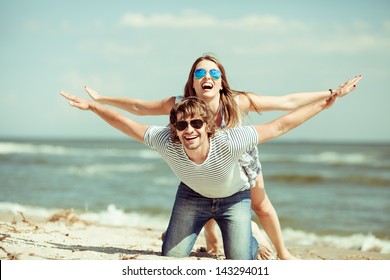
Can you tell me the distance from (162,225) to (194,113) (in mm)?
3910

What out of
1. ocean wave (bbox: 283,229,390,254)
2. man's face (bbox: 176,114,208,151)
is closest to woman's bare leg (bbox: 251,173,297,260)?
man's face (bbox: 176,114,208,151)

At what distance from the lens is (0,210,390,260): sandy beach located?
3686 mm

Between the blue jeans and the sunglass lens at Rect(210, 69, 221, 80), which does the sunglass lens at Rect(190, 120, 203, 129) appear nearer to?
the sunglass lens at Rect(210, 69, 221, 80)

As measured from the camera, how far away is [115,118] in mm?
3354

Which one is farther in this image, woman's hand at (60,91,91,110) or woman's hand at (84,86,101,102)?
woman's hand at (84,86,101,102)

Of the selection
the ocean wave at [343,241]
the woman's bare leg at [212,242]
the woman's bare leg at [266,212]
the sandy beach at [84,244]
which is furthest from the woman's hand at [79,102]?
the ocean wave at [343,241]

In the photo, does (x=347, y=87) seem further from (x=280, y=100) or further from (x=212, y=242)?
(x=212, y=242)

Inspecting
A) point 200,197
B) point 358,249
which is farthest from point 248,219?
point 358,249

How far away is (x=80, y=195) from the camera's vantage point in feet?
31.8

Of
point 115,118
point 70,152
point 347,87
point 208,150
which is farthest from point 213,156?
point 70,152

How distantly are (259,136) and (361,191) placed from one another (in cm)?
876

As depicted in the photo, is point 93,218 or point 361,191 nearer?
point 93,218
